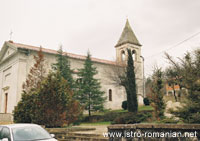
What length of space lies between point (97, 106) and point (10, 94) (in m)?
13.3

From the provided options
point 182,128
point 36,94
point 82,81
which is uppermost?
point 82,81

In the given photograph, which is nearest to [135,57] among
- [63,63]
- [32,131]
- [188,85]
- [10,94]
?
[63,63]

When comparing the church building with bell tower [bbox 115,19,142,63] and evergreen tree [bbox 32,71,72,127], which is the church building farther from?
evergreen tree [bbox 32,71,72,127]

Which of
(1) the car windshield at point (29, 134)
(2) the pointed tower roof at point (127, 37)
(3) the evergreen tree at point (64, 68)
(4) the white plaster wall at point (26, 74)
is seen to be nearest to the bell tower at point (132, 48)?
(2) the pointed tower roof at point (127, 37)

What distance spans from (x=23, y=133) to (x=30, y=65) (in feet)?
80.4

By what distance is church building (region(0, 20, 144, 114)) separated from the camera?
29788 millimetres

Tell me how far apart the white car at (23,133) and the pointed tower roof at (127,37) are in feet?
113

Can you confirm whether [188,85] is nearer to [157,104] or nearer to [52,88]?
[157,104]

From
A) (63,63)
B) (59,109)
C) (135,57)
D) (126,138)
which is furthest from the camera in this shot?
(135,57)

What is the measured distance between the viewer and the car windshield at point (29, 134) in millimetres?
7003

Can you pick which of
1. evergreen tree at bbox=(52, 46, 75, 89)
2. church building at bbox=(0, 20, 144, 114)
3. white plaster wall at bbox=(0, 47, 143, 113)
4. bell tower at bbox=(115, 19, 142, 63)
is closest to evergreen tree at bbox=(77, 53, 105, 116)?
evergreen tree at bbox=(52, 46, 75, 89)

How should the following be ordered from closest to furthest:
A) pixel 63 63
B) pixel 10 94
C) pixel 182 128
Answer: pixel 182 128 → pixel 63 63 → pixel 10 94

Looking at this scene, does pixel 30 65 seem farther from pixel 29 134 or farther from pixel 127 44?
pixel 29 134

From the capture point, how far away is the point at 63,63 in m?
29.2
